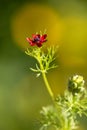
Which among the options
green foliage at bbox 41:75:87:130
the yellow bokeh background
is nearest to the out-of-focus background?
the yellow bokeh background

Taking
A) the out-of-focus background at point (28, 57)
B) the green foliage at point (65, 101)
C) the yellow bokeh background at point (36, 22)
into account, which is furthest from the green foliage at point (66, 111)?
the yellow bokeh background at point (36, 22)

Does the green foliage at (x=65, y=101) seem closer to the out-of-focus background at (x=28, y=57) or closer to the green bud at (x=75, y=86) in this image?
the green bud at (x=75, y=86)

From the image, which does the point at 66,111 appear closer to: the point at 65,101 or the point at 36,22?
the point at 65,101

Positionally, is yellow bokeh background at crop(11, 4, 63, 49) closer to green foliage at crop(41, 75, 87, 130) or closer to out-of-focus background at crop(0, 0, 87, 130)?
out-of-focus background at crop(0, 0, 87, 130)

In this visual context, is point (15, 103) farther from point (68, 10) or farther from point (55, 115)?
point (55, 115)

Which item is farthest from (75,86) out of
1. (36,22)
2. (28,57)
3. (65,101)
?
(36,22)

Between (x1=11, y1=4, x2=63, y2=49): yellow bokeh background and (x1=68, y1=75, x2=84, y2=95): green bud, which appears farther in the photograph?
(x1=11, y1=4, x2=63, y2=49): yellow bokeh background

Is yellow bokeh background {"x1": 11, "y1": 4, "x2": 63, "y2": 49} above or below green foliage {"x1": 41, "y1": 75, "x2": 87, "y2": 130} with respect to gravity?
above

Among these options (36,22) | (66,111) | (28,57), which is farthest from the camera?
(36,22)
